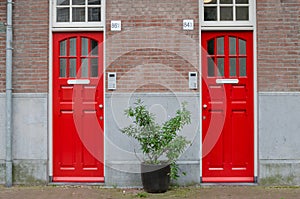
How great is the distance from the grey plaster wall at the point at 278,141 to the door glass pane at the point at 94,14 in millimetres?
3342

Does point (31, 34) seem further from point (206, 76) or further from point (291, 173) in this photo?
point (291, 173)

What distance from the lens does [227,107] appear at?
26.4 feet

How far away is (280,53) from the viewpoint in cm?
789

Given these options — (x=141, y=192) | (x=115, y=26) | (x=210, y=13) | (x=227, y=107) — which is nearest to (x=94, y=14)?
(x=115, y=26)

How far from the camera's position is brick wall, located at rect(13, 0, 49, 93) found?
7.99m

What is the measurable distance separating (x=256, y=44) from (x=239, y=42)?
331mm

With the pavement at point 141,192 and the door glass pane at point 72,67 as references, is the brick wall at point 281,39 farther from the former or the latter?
the door glass pane at point 72,67

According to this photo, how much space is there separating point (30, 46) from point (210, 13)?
3.41 metres

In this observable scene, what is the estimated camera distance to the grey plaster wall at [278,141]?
7848 mm

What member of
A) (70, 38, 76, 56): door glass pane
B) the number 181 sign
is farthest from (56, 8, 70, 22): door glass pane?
the number 181 sign

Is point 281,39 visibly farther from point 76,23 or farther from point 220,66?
point 76,23

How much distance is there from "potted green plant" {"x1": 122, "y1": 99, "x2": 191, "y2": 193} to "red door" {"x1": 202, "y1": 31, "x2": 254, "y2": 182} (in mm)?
788

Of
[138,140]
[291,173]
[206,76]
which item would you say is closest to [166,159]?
[138,140]

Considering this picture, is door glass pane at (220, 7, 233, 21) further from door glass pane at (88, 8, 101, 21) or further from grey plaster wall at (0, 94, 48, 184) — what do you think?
grey plaster wall at (0, 94, 48, 184)
